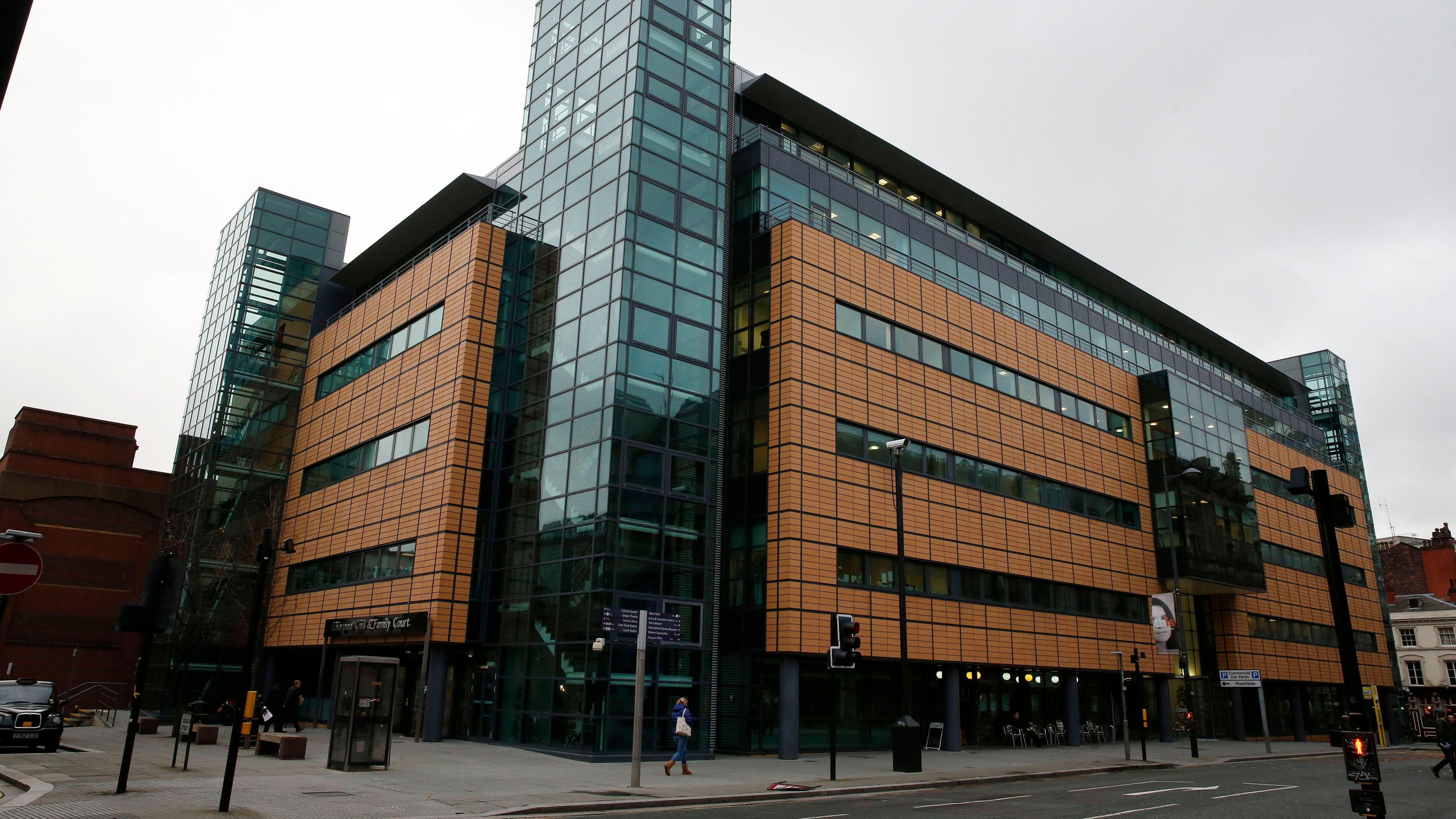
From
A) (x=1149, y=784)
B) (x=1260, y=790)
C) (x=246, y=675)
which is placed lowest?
(x=1149, y=784)

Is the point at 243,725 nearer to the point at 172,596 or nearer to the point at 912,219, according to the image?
the point at 172,596

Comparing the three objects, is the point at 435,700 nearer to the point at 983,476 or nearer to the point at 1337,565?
the point at 983,476

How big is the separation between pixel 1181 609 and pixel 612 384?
108ft

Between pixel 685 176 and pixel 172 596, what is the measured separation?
24269 mm

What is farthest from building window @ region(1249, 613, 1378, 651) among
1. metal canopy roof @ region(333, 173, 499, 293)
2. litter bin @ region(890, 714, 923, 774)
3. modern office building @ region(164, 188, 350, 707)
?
modern office building @ region(164, 188, 350, 707)

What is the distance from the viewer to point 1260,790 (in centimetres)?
2175

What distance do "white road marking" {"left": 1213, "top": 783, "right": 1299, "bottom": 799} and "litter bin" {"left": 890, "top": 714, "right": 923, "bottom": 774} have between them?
7.16m

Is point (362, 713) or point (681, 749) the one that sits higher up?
point (362, 713)

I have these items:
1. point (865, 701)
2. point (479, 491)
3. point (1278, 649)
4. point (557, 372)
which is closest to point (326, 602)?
point (479, 491)

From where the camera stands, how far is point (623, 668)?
27859 mm

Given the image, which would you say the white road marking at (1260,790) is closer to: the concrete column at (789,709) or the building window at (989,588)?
the building window at (989,588)

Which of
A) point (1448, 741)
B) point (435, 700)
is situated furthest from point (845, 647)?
point (1448, 741)

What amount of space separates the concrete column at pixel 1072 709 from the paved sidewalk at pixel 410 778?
7.60 m

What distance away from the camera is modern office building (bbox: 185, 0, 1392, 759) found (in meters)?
30.6
